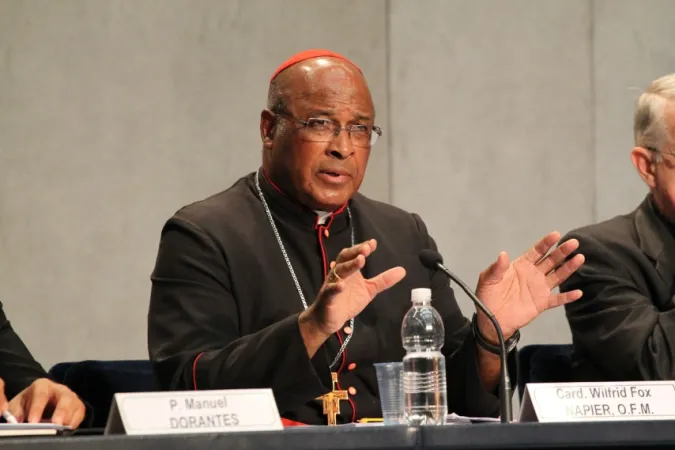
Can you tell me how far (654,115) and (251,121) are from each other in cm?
161

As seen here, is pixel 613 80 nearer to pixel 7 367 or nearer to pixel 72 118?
pixel 72 118

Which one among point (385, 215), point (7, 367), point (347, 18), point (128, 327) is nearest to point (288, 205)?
point (385, 215)

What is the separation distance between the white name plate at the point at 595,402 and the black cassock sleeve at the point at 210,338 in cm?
65

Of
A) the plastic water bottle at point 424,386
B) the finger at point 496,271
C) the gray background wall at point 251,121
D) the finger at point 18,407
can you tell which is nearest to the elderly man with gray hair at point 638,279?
the finger at point 496,271

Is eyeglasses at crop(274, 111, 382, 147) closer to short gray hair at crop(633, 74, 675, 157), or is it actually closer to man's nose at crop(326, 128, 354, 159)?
man's nose at crop(326, 128, 354, 159)

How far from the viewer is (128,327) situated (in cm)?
407

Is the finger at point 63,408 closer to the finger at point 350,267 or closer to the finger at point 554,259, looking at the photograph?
the finger at point 350,267

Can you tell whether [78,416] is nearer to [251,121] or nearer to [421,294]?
[421,294]

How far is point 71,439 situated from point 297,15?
9.49 ft

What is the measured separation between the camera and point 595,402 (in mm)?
1941

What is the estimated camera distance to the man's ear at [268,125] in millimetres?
2967

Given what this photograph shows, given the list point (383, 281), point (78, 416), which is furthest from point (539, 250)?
point (78, 416)

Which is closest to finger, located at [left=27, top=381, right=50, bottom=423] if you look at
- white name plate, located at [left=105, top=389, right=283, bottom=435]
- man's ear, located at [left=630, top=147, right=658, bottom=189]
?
white name plate, located at [left=105, top=389, right=283, bottom=435]

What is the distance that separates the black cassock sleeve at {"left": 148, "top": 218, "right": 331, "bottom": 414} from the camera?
246cm
